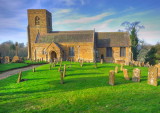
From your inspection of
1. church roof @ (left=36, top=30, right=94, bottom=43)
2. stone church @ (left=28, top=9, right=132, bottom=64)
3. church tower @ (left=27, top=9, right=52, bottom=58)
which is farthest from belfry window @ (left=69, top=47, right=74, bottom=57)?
church tower @ (left=27, top=9, right=52, bottom=58)

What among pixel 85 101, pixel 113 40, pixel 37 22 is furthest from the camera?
pixel 37 22

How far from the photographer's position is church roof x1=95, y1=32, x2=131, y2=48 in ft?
105

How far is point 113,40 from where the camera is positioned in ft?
109

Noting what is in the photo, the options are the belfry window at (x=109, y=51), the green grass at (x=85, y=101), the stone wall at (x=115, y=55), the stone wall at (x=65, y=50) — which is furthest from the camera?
the belfry window at (x=109, y=51)

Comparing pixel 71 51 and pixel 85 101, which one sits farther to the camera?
pixel 71 51

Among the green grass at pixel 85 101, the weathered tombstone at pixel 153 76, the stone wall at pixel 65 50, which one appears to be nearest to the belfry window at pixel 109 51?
the stone wall at pixel 65 50

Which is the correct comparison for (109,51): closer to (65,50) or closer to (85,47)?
(85,47)

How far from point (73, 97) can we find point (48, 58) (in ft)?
81.7

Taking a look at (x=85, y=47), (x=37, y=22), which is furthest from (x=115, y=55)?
(x=37, y=22)

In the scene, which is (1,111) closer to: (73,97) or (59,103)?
(59,103)

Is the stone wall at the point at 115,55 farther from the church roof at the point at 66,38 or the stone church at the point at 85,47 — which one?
the church roof at the point at 66,38

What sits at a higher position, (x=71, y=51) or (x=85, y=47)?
(x=85, y=47)

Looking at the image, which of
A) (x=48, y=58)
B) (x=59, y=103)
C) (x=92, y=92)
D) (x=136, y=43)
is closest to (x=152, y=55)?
(x=136, y=43)

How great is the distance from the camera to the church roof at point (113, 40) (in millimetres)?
32094
